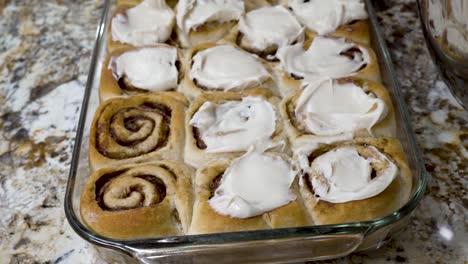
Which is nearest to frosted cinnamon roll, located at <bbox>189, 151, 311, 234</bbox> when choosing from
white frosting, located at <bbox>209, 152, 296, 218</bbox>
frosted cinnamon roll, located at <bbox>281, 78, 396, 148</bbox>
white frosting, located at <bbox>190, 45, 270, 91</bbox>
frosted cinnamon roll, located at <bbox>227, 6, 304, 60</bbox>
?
white frosting, located at <bbox>209, 152, 296, 218</bbox>

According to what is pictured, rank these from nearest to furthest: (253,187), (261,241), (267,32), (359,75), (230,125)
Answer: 1. (261,241)
2. (253,187)
3. (230,125)
4. (359,75)
5. (267,32)

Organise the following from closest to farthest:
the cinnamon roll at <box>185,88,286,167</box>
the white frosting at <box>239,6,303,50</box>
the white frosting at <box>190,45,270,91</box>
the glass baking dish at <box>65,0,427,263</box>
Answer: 1. the glass baking dish at <box>65,0,427,263</box>
2. the cinnamon roll at <box>185,88,286,167</box>
3. the white frosting at <box>190,45,270,91</box>
4. the white frosting at <box>239,6,303,50</box>

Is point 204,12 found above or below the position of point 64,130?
above

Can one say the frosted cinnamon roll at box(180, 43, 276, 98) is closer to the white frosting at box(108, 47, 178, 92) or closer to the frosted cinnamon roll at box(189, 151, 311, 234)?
the white frosting at box(108, 47, 178, 92)

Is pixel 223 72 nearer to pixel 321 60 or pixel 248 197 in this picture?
pixel 321 60

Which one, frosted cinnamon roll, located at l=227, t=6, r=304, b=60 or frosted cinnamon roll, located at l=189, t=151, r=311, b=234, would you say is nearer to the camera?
frosted cinnamon roll, located at l=189, t=151, r=311, b=234

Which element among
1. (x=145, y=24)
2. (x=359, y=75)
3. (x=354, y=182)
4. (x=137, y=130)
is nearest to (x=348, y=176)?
(x=354, y=182)

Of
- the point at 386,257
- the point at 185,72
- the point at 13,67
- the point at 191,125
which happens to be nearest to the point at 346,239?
the point at 386,257
